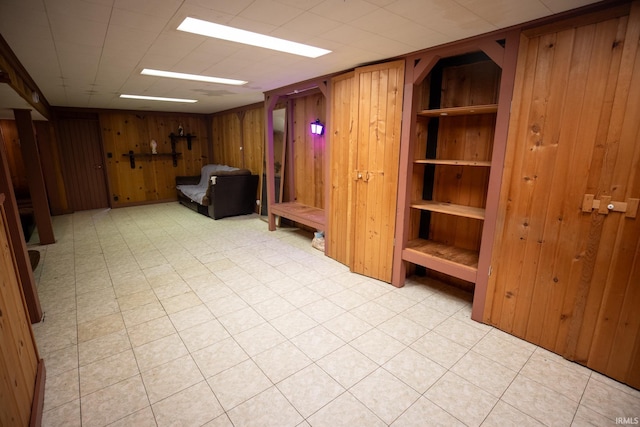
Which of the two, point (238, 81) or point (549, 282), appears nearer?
point (549, 282)

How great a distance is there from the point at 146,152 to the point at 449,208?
748 cm

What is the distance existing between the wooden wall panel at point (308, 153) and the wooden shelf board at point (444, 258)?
208 centimetres

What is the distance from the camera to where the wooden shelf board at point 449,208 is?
265 centimetres

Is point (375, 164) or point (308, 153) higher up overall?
point (308, 153)

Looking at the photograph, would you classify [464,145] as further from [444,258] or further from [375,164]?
[444,258]

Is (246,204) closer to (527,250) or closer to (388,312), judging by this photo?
(388,312)

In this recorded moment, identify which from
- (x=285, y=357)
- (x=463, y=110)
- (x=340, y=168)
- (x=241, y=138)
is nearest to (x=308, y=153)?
(x=340, y=168)

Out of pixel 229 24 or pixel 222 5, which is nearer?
pixel 222 5

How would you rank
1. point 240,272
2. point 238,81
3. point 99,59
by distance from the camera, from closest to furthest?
1. point 99,59
2. point 240,272
3. point 238,81

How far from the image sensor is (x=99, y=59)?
287 cm

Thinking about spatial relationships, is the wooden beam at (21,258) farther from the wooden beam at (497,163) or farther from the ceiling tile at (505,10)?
the wooden beam at (497,163)

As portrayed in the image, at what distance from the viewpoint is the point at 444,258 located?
2.83 meters

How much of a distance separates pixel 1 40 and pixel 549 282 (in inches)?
180

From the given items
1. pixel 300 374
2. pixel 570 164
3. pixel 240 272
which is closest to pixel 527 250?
pixel 570 164
